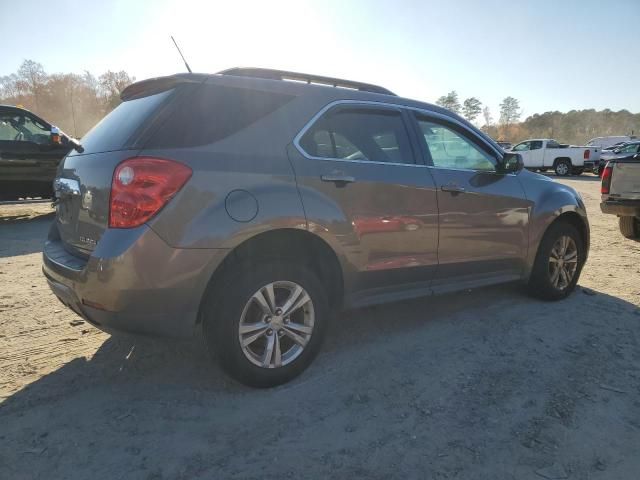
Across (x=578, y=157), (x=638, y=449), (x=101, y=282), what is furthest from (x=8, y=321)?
(x=578, y=157)

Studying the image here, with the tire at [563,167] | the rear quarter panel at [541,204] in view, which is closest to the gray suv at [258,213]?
the rear quarter panel at [541,204]

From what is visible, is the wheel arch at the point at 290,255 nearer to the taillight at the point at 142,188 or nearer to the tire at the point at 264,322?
the tire at the point at 264,322

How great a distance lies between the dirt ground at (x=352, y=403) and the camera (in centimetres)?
211

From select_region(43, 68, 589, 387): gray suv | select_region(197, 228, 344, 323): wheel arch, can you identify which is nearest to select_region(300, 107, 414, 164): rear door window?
select_region(43, 68, 589, 387): gray suv

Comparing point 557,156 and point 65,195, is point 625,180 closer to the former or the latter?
point 65,195

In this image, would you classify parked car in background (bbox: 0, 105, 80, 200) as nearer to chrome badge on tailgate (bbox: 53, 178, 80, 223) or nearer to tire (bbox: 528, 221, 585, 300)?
chrome badge on tailgate (bbox: 53, 178, 80, 223)

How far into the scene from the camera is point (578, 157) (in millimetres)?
24781

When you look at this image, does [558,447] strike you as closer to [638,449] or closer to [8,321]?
[638,449]

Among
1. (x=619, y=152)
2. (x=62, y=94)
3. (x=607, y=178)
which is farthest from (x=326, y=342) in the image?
(x=62, y=94)

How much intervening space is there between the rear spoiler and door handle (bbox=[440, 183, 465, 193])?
6.14ft

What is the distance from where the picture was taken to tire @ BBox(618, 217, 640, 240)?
→ 7.67m

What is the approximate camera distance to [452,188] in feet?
11.5

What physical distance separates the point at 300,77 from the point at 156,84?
37.9 inches

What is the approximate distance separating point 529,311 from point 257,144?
2.92 metres
